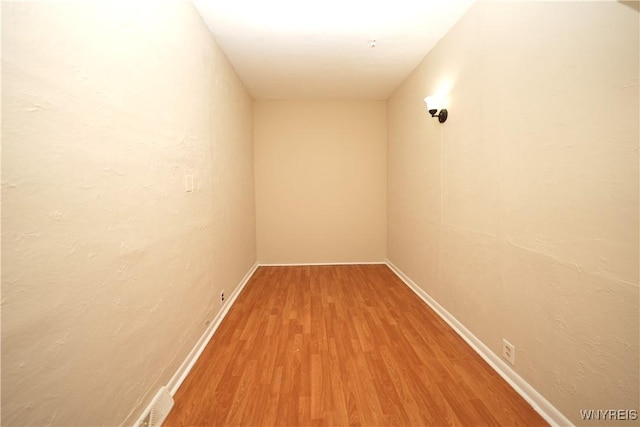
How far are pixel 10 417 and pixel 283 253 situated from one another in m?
3.74

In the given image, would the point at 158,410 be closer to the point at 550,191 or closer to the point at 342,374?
the point at 342,374

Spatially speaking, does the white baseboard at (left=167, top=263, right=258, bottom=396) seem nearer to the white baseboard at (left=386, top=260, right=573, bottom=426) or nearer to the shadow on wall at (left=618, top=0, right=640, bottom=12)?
the white baseboard at (left=386, top=260, right=573, bottom=426)

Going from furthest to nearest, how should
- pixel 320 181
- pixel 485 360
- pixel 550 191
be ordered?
pixel 320 181
pixel 485 360
pixel 550 191

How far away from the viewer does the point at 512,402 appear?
1.52 metres

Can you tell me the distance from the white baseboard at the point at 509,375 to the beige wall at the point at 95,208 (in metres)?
2.07

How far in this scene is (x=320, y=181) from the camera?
4.42 meters

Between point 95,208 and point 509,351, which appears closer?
point 95,208

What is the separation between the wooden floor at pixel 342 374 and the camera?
1440mm

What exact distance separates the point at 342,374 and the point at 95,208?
5.36ft

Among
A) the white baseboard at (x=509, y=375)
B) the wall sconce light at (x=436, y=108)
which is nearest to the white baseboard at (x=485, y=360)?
the white baseboard at (x=509, y=375)

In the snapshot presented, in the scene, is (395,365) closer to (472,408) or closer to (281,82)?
(472,408)

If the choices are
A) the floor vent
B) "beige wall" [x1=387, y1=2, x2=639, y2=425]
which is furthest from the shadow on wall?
the floor vent

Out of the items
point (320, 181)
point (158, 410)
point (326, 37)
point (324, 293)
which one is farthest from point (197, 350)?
point (320, 181)

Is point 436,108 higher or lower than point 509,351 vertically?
higher
